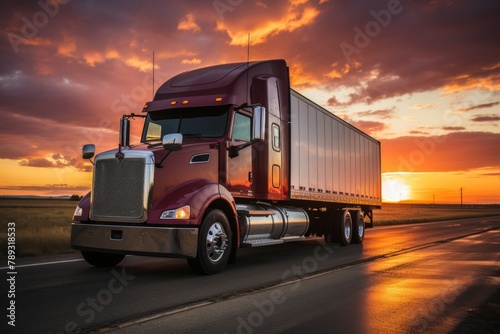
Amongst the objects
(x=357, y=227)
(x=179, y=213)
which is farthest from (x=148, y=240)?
(x=357, y=227)

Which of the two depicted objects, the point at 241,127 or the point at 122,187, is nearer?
the point at 122,187

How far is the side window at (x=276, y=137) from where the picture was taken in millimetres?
10414

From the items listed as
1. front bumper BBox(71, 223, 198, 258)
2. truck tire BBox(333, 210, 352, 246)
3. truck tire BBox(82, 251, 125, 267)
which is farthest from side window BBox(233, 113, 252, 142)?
truck tire BBox(333, 210, 352, 246)

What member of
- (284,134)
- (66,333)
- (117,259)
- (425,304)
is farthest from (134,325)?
(284,134)

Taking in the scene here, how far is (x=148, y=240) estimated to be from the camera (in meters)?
7.27

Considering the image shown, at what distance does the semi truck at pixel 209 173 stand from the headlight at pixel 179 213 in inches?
0.6

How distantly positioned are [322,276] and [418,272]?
1860mm

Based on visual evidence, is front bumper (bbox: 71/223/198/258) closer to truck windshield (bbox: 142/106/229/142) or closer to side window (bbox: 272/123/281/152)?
truck windshield (bbox: 142/106/229/142)

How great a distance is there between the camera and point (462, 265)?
31.0 feet

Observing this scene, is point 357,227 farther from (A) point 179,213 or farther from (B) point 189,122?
(A) point 179,213

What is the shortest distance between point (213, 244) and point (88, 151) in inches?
108

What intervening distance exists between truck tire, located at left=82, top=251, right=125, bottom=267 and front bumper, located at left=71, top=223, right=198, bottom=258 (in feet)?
3.43

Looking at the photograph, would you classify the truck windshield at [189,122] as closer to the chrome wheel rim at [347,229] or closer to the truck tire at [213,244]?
the truck tire at [213,244]

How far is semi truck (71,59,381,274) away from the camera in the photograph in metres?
Answer: 7.45
